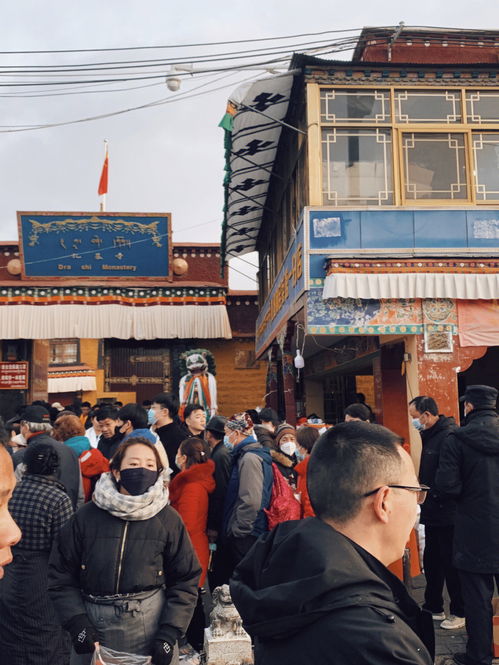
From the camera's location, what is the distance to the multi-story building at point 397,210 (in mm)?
9656

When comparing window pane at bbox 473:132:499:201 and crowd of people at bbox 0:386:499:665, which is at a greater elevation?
window pane at bbox 473:132:499:201

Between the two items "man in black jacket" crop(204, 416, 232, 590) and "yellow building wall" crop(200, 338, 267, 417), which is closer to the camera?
"man in black jacket" crop(204, 416, 232, 590)

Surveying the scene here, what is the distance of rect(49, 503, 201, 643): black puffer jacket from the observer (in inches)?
119

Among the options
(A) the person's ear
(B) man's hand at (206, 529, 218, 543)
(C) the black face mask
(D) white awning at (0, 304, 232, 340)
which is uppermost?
(D) white awning at (0, 304, 232, 340)

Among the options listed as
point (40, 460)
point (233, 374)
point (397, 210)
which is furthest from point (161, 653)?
point (233, 374)

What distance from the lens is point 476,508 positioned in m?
4.22

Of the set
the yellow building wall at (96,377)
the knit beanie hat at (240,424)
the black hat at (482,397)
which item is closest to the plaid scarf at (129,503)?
the knit beanie hat at (240,424)

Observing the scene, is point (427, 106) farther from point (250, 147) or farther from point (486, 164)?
point (250, 147)

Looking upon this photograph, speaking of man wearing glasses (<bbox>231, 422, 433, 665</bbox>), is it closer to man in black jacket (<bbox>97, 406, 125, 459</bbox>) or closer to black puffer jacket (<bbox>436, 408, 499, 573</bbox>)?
black puffer jacket (<bbox>436, 408, 499, 573</bbox>)

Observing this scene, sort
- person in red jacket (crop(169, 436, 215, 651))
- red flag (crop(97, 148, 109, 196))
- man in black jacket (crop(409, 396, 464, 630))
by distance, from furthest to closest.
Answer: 1. red flag (crop(97, 148, 109, 196))
2. man in black jacket (crop(409, 396, 464, 630))
3. person in red jacket (crop(169, 436, 215, 651))

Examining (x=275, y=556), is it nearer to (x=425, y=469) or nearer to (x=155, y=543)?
(x=155, y=543)

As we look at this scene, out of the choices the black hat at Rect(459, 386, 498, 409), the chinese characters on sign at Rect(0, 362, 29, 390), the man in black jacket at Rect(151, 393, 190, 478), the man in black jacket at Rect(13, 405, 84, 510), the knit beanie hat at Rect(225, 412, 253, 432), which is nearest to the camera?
the black hat at Rect(459, 386, 498, 409)

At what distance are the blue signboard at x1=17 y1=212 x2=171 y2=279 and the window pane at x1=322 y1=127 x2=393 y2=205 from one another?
10.5m

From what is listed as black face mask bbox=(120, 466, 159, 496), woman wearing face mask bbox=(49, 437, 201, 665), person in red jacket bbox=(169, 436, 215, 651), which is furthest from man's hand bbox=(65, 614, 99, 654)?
person in red jacket bbox=(169, 436, 215, 651)
